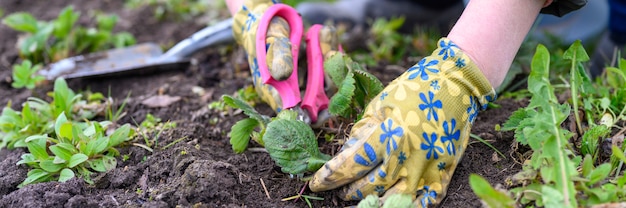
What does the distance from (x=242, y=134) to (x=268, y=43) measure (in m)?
0.27

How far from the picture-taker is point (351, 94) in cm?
156

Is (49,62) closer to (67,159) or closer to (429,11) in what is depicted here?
(67,159)

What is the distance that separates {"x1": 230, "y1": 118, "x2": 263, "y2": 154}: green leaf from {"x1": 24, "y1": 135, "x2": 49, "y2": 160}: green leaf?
49cm

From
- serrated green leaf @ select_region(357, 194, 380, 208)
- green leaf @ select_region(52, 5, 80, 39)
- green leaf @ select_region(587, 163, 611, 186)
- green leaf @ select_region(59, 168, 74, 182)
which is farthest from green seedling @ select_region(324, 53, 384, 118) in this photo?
green leaf @ select_region(52, 5, 80, 39)

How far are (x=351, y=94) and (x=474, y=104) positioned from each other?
0.97ft

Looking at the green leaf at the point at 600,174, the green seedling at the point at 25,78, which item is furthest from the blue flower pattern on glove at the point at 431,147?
the green seedling at the point at 25,78

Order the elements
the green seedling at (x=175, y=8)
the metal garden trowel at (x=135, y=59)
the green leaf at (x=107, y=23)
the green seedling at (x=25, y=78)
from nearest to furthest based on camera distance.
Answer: the green seedling at (x=25, y=78), the metal garden trowel at (x=135, y=59), the green leaf at (x=107, y=23), the green seedling at (x=175, y=8)

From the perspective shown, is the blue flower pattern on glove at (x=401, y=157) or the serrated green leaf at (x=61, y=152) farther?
the serrated green leaf at (x=61, y=152)

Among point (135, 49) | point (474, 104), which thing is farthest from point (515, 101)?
point (135, 49)

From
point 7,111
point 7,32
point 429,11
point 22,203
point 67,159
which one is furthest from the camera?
point 429,11

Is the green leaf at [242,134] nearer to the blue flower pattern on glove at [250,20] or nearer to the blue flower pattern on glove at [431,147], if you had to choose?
the blue flower pattern on glove at [250,20]

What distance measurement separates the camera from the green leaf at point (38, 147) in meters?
1.65

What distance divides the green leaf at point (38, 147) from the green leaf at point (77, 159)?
0.32 ft

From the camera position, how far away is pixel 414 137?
1383 millimetres
